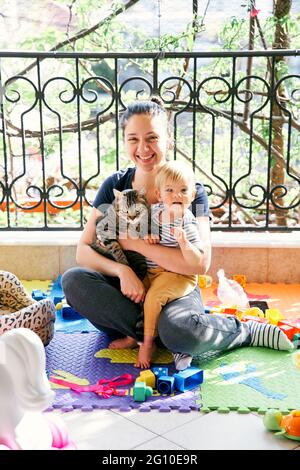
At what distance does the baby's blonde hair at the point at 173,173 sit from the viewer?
2703mm

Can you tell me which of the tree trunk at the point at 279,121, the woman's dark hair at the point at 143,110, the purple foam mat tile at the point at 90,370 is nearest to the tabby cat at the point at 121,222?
the woman's dark hair at the point at 143,110

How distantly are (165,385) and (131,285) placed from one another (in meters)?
0.42

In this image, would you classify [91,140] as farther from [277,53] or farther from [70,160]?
[277,53]

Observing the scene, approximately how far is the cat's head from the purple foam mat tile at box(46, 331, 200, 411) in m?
0.57

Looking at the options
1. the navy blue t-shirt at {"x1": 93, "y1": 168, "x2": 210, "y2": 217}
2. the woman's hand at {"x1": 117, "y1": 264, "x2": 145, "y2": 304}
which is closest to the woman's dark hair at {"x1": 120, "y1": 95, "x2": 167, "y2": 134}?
the navy blue t-shirt at {"x1": 93, "y1": 168, "x2": 210, "y2": 217}

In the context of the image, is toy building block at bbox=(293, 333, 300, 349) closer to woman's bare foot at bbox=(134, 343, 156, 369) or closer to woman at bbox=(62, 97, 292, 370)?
woman at bbox=(62, 97, 292, 370)

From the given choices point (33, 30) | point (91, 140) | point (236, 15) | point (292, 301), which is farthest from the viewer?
point (91, 140)

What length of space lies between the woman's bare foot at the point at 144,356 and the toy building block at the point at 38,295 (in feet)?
2.75

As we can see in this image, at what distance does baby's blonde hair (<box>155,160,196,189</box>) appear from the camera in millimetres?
2703

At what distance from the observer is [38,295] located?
11.5 ft

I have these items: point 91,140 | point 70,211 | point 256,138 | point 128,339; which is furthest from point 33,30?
point 128,339

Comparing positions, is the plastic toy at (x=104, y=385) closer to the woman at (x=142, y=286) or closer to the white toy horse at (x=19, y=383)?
the woman at (x=142, y=286)

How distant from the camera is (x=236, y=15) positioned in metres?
4.74

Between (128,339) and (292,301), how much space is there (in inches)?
39.2
